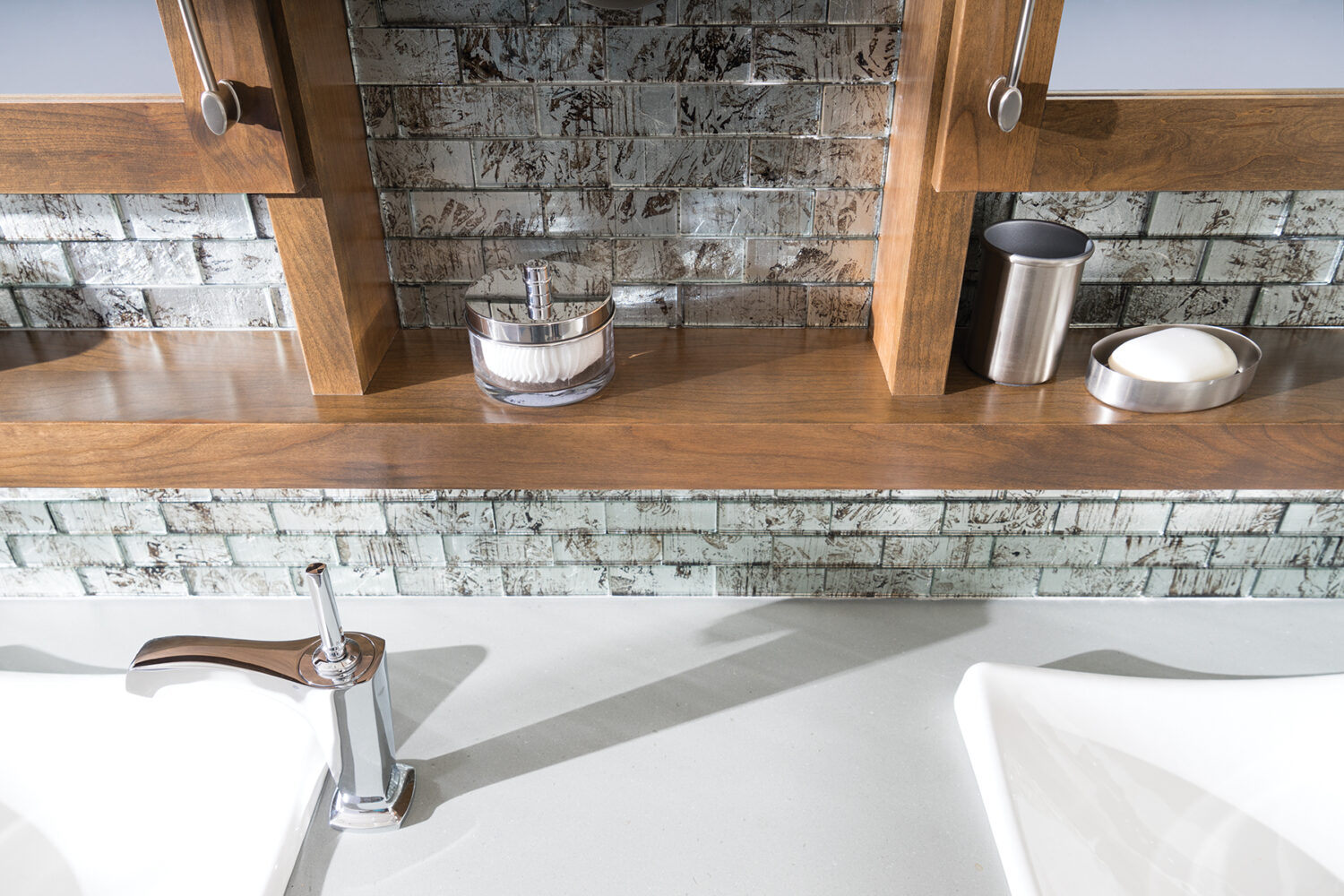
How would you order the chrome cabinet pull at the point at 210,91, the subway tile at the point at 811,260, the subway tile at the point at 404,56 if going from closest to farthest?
the chrome cabinet pull at the point at 210,91 < the subway tile at the point at 404,56 < the subway tile at the point at 811,260

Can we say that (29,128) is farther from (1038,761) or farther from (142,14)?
(1038,761)

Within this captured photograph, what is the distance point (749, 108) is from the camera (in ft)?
2.91

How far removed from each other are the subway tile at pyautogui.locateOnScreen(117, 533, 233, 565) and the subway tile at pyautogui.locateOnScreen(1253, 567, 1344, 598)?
4.21ft

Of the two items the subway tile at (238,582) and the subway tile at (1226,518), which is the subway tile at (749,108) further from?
the subway tile at (238,582)

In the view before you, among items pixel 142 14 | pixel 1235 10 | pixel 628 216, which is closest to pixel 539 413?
pixel 628 216

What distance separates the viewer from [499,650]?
1.05 meters

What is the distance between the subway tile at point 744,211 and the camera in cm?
93

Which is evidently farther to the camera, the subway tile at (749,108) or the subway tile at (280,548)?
the subway tile at (280,548)

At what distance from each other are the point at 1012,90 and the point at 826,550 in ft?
1.92

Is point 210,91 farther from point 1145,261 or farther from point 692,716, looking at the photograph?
point 1145,261

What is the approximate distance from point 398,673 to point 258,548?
10.5 inches

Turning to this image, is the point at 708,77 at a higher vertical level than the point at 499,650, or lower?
higher

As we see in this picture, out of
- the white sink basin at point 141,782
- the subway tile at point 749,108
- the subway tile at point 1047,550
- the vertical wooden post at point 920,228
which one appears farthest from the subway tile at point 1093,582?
the white sink basin at point 141,782

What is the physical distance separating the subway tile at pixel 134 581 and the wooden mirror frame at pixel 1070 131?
997 millimetres
